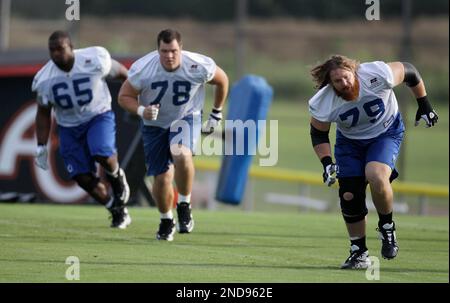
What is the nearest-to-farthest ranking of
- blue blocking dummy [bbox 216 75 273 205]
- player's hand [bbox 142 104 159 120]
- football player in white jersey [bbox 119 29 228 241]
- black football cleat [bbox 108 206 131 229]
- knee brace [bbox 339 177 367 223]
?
1. knee brace [bbox 339 177 367 223]
2. player's hand [bbox 142 104 159 120]
3. football player in white jersey [bbox 119 29 228 241]
4. black football cleat [bbox 108 206 131 229]
5. blue blocking dummy [bbox 216 75 273 205]

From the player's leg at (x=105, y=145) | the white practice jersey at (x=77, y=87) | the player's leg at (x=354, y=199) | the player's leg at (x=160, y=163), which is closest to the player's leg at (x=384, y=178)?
the player's leg at (x=354, y=199)

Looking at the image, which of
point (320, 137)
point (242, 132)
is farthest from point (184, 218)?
point (242, 132)

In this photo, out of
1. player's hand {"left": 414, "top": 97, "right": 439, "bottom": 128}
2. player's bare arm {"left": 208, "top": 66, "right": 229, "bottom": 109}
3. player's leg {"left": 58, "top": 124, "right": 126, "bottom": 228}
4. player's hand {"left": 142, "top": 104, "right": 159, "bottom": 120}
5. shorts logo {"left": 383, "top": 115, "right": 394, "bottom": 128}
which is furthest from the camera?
player's leg {"left": 58, "top": 124, "right": 126, "bottom": 228}

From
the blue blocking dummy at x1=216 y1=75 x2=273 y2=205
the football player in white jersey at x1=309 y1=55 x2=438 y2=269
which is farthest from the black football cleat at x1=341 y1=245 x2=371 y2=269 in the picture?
the blue blocking dummy at x1=216 y1=75 x2=273 y2=205

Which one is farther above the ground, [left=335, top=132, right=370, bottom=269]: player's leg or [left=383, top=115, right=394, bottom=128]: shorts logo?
[left=383, top=115, right=394, bottom=128]: shorts logo

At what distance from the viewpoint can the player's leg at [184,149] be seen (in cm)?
1089

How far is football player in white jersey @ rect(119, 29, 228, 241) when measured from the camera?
426 inches

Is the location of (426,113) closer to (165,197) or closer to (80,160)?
(165,197)

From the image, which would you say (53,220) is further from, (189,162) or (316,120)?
(316,120)

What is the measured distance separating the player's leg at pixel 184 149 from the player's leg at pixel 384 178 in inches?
79.7

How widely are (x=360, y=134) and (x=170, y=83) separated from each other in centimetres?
211

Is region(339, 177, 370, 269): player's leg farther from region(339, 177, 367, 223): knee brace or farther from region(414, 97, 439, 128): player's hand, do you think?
region(414, 97, 439, 128): player's hand

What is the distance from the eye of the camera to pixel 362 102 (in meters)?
9.45

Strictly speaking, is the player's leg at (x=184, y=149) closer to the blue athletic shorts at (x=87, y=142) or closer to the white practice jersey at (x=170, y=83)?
the white practice jersey at (x=170, y=83)
